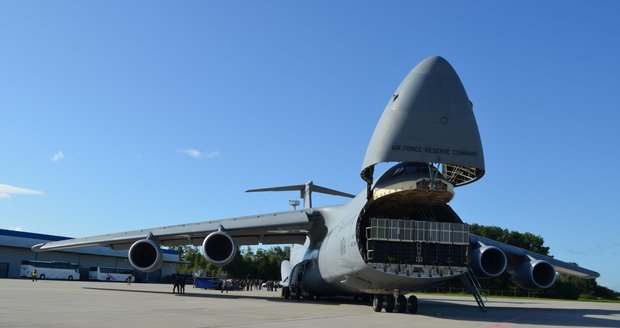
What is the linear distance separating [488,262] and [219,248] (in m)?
8.32

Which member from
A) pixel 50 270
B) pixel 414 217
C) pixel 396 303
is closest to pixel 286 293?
pixel 414 217

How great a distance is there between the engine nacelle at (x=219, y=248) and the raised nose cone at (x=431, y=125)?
761 cm

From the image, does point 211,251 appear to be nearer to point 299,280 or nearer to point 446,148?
point 299,280

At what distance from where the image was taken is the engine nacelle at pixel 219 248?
18078mm

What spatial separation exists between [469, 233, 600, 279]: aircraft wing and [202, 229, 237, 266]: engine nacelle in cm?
741

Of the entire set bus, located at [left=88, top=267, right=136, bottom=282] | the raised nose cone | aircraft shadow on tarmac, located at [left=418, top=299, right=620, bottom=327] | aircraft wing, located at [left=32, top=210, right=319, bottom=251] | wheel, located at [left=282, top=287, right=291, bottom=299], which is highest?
the raised nose cone

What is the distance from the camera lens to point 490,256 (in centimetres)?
1634

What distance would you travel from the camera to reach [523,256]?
726 inches

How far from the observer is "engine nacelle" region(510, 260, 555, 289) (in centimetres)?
1759

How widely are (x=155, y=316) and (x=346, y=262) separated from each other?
5.45 meters

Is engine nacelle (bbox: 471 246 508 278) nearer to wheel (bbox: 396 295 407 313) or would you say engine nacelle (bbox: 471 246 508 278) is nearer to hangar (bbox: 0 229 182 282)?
wheel (bbox: 396 295 407 313)

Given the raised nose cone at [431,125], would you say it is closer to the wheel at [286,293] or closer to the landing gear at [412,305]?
the landing gear at [412,305]

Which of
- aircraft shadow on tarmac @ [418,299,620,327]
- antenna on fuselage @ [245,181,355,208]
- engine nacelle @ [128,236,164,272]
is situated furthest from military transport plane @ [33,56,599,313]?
antenna on fuselage @ [245,181,355,208]

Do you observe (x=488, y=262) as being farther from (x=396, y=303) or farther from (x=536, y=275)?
(x=396, y=303)
